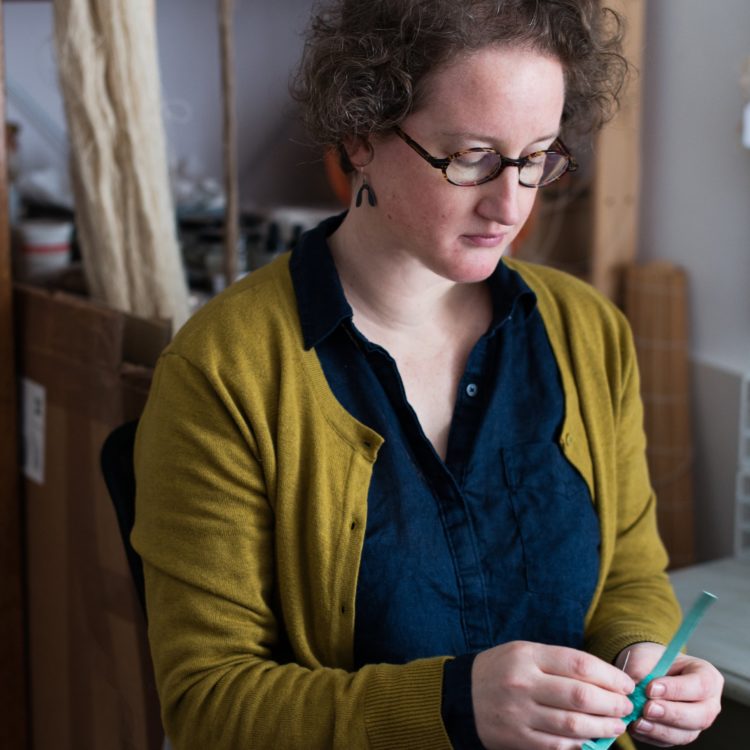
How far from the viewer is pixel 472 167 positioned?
1039mm

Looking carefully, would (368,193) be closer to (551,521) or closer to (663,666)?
(551,521)

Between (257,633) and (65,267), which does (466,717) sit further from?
(65,267)

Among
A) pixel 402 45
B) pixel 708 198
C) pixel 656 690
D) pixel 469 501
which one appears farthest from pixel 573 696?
pixel 708 198

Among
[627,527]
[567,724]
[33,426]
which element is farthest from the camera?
[33,426]

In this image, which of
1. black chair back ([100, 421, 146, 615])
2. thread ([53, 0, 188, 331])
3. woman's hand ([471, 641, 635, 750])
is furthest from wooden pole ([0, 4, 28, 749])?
woman's hand ([471, 641, 635, 750])

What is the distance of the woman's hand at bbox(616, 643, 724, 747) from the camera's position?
3.34 feet

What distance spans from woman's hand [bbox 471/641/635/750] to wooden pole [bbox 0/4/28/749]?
1.08 metres

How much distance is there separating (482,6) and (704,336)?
156cm

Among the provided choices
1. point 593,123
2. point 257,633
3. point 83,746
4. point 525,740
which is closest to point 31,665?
point 83,746

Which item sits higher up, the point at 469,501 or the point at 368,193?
the point at 368,193

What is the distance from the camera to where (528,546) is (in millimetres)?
1177

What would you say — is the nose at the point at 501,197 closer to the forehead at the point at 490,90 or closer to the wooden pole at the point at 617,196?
the forehead at the point at 490,90

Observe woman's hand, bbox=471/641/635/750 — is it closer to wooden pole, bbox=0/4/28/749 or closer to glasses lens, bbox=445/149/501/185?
glasses lens, bbox=445/149/501/185

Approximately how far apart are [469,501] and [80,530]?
75 centimetres
